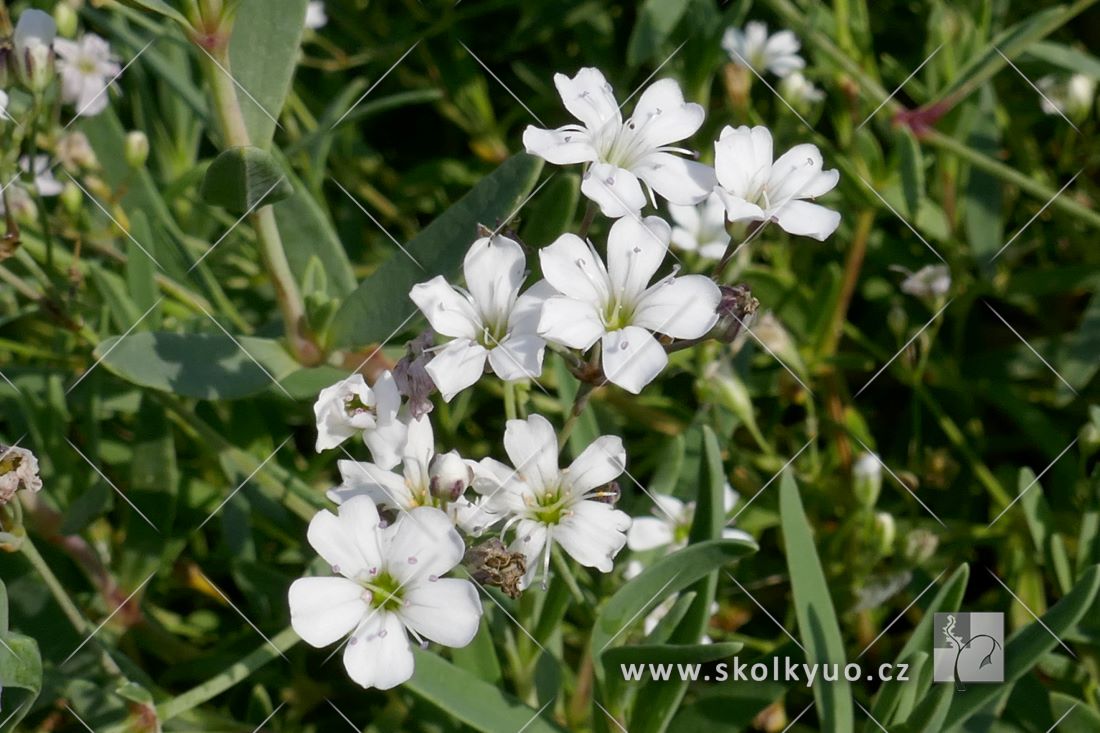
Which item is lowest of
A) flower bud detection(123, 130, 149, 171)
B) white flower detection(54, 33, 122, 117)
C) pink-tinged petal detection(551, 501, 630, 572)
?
A: pink-tinged petal detection(551, 501, 630, 572)

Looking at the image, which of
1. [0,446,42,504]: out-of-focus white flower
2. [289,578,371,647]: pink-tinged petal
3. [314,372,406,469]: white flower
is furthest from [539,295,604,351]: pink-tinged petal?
[0,446,42,504]: out-of-focus white flower

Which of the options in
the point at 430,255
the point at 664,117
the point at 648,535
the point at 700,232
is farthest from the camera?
the point at 700,232

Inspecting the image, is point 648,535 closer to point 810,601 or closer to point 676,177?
point 810,601

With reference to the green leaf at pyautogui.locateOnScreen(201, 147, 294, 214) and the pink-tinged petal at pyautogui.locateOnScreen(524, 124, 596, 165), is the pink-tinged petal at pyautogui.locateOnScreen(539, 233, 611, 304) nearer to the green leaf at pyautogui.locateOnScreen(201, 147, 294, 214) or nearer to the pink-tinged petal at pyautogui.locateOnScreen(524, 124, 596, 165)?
the pink-tinged petal at pyautogui.locateOnScreen(524, 124, 596, 165)

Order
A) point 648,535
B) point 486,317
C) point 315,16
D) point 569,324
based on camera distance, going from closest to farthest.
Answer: point 569,324, point 486,317, point 648,535, point 315,16

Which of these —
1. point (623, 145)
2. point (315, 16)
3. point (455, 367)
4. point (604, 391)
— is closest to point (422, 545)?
point (455, 367)

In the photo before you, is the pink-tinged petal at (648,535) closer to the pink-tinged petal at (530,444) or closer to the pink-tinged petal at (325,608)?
the pink-tinged petal at (530,444)
